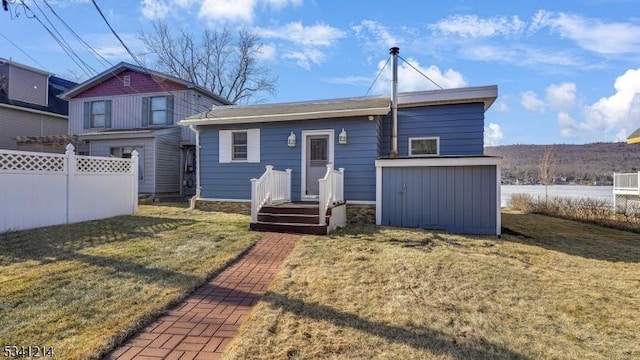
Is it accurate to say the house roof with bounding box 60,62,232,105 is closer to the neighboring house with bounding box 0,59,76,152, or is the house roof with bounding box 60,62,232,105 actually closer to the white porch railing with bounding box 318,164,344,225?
the neighboring house with bounding box 0,59,76,152

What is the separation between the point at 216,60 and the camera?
91.8ft

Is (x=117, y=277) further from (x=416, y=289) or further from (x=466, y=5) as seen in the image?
(x=466, y=5)

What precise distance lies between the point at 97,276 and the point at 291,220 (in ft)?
13.4

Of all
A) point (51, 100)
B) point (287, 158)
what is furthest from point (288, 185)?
point (51, 100)

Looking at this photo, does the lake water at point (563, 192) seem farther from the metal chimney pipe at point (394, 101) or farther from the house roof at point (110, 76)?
the house roof at point (110, 76)

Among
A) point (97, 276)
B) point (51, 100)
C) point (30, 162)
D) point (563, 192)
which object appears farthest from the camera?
point (563, 192)

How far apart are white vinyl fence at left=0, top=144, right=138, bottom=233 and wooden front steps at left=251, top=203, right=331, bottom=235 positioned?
410 centimetres

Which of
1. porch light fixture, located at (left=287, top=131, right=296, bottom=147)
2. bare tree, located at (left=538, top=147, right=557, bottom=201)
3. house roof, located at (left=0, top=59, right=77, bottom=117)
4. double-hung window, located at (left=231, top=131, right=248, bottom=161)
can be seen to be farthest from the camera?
bare tree, located at (left=538, top=147, right=557, bottom=201)

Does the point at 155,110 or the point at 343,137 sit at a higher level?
the point at 155,110

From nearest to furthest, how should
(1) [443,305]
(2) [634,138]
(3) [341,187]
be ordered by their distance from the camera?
(1) [443,305], (3) [341,187], (2) [634,138]

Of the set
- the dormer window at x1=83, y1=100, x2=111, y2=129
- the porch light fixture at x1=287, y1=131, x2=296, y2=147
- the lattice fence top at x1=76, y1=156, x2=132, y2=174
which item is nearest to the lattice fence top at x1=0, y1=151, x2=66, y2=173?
the lattice fence top at x1=76, y1=156, x2=132, y2=174

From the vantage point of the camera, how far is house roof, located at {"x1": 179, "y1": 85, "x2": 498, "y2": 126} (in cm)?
962

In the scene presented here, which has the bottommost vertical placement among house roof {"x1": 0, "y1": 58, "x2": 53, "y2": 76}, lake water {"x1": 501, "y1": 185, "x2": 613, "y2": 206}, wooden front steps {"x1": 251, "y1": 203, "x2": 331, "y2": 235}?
wooden front steps {"x1": 251, "y1": 203, "x2": 331, "y2": 235}

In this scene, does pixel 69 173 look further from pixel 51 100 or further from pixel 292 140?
pixel 51 100
